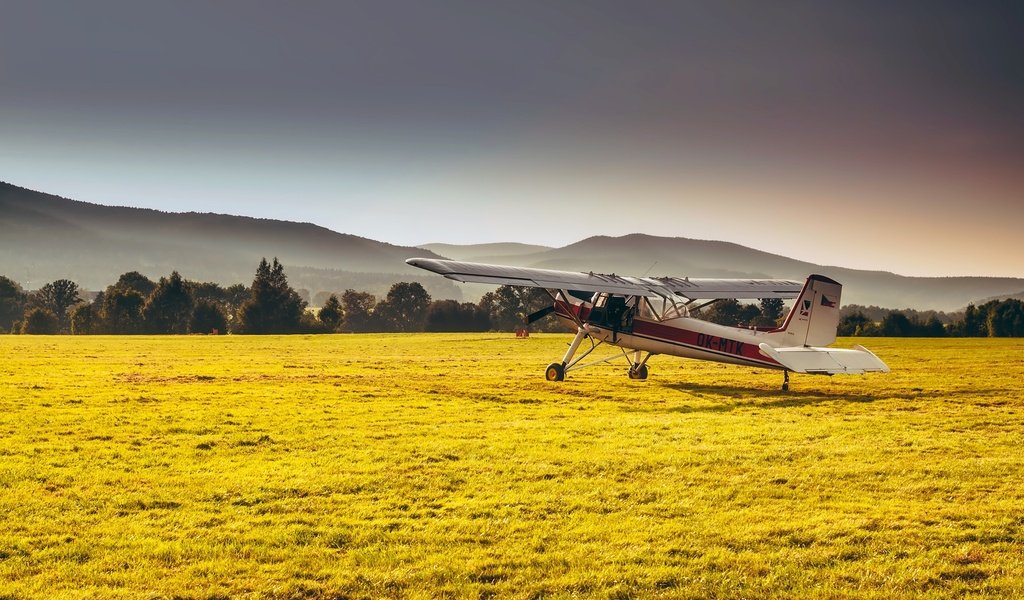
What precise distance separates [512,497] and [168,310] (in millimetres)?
87219

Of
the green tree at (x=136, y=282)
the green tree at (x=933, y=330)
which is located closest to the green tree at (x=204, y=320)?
the green tree at (x=136, y=282)

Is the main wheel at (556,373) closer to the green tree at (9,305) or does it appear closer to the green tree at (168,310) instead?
the green tree at (168,310)

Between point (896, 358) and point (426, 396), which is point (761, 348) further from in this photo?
point (896, 358)

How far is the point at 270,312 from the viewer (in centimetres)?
8450

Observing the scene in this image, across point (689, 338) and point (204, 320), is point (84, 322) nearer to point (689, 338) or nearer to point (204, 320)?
point (204, 320)

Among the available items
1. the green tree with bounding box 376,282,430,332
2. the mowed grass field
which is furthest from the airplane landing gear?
the green tree with bounding box 376,282,430,332

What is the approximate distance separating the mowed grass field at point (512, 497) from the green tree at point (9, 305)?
387 feet

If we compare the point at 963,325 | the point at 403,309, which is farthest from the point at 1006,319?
the point at 403,309

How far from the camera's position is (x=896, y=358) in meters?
31.9

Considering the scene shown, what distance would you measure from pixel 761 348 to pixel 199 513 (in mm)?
12748

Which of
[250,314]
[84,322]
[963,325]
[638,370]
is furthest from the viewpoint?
[250,314]

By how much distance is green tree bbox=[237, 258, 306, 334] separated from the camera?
83000 millimetres

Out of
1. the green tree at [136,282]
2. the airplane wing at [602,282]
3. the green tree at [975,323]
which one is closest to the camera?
the airplane wing at [602,282]

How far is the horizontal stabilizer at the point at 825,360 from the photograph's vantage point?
1573 centimetres
